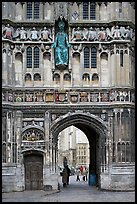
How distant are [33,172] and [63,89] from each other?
217 inches

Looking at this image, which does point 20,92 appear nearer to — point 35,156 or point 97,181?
point 35,156

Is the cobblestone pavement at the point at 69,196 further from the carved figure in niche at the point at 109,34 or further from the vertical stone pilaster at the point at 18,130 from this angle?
the carved figure in niche at the point at 109,34

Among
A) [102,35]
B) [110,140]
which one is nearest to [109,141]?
[110,140]

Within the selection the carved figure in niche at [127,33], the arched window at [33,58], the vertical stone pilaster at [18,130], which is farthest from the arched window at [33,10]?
the vertical stone pilaster at [18,130]

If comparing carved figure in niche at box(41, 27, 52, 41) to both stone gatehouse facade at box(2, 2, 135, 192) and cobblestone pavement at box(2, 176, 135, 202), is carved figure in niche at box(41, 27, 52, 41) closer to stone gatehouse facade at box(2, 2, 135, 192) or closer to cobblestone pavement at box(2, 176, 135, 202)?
stone gatehouse facade at box(2, 2, 135, 192)

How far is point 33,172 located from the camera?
2869 centimetres

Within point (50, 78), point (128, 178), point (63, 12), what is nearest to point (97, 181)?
point (128, 178)

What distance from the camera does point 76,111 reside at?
28797 mm

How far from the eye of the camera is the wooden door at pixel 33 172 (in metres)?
28.6

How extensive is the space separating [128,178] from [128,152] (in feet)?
5.23

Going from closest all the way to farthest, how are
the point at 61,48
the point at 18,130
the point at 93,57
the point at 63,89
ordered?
the point at 18,130, the point at 63,89, the point at 61,48, the point at 93,57

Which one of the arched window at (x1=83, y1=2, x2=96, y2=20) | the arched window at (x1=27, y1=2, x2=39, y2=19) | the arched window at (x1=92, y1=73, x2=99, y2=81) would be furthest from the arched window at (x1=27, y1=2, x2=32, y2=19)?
the arched window at (x1=92, y1=73, x2=99, y2=81)

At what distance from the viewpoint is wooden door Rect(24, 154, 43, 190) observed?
2858 centimetres

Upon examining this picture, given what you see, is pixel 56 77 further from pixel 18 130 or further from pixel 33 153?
pixel 33 153
